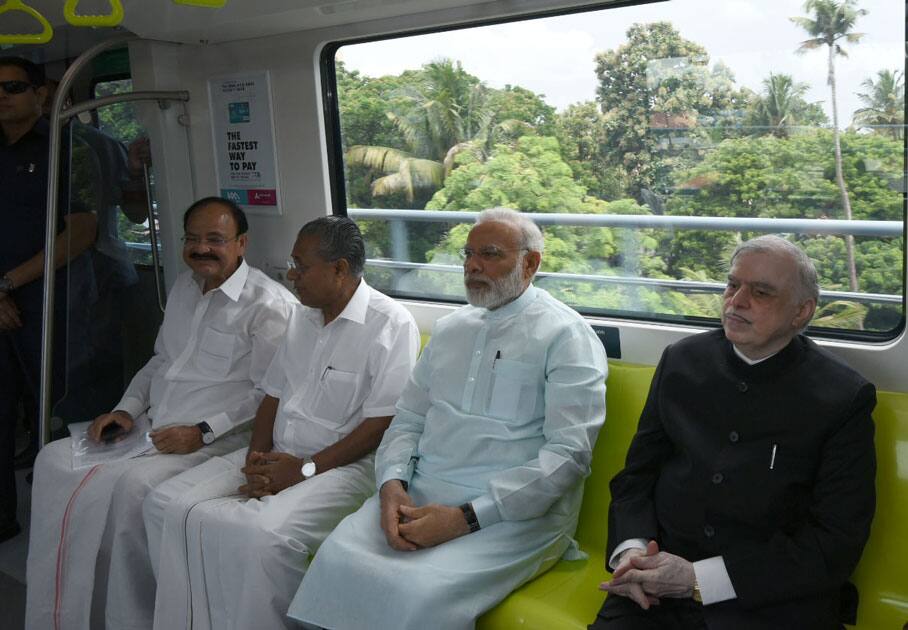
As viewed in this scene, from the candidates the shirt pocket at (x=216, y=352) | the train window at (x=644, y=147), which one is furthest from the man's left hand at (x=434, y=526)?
the shirt pocket at (x=216, y=352)

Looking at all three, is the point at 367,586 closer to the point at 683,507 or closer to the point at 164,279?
the point at 683,507

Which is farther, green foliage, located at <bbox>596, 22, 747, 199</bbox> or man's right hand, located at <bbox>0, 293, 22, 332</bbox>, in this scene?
man's right hand, located at <bbox>0, 293, 22, 332</bbox>

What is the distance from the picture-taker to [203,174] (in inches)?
177

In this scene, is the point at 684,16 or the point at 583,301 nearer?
the point at 684,16

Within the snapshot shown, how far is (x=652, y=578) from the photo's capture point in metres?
2.19

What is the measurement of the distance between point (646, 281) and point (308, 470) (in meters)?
1.40

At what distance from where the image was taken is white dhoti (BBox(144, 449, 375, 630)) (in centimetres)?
276

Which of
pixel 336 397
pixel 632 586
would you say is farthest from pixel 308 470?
pixel 632 586

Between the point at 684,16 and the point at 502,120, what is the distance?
37.5 inches

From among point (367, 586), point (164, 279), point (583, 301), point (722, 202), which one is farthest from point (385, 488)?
point (164, 279)

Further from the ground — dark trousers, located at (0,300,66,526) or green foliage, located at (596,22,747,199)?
green foliage, located at (596,22,747,199)

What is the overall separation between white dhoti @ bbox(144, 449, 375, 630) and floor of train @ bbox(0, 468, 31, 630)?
0.84m

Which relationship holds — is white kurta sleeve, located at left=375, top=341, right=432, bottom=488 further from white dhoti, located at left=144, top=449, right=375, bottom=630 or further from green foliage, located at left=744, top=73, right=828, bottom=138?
green foliage, located at left=744, top=73, right=828, bottom=138

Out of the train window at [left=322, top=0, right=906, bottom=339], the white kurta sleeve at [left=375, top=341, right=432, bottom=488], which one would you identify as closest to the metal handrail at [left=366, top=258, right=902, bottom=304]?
the train window at [left=322, top=0, right=906, bottom=339]
